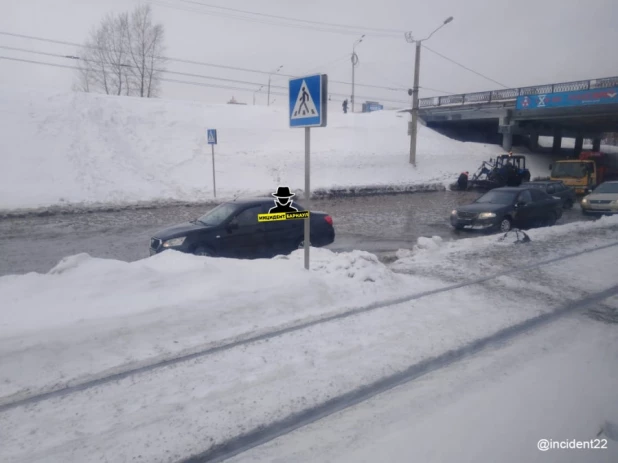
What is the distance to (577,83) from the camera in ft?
111

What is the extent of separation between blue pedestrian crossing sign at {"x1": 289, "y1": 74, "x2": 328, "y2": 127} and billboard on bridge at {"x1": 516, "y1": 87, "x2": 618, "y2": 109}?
102ft

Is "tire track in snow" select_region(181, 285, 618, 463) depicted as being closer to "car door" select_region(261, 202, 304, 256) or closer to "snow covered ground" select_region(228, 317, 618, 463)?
"snow covered ground" select_region(228, 317, 618, 463)

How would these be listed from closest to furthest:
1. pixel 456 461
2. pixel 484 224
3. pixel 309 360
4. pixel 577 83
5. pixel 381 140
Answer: pixel 456 461
pixel 309 360
pixel 484 224
pixel 577 83
pixel 381 140

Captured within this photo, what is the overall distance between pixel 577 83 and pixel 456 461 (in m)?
38.1

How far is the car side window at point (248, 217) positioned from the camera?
9.28 m

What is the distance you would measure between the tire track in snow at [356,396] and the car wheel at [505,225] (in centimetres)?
855

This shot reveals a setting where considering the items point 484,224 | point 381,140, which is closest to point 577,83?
point 381,140

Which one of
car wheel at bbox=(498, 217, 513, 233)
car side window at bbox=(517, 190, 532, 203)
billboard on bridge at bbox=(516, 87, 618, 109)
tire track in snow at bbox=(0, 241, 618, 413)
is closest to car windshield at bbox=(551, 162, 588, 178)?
billboard on bridge at bbox=(516, 87, 618, 109)

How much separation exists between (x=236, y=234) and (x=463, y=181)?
23672 mm

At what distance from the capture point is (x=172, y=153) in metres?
26.6

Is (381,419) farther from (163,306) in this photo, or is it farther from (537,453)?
(163,306)

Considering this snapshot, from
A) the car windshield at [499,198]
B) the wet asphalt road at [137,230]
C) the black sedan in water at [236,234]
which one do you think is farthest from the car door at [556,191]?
the black sedan in water at [236,234]

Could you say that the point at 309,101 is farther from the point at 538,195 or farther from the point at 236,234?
the point at 538,195

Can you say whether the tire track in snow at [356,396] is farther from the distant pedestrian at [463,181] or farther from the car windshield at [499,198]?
the distant pedestrian at [463,181]
